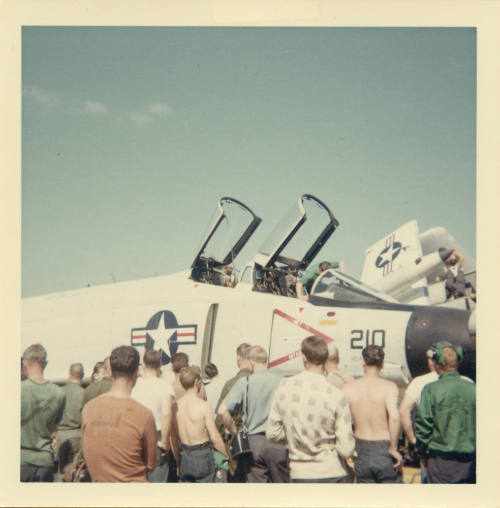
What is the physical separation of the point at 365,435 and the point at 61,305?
5640mm

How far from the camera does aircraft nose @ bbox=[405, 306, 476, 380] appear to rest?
20.8 feet

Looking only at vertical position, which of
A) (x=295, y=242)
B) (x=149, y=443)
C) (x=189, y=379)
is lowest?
(x=149, y=443)

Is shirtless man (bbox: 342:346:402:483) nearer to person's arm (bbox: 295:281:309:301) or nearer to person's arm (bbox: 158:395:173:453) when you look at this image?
person's arm (bbox: 158:395:173:453)

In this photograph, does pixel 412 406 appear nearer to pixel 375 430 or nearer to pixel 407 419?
pixel 407 419

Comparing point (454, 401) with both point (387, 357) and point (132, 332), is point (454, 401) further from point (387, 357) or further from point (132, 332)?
point (132, 332)

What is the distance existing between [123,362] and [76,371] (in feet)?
9.51

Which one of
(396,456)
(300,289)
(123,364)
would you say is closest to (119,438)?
(123,364)

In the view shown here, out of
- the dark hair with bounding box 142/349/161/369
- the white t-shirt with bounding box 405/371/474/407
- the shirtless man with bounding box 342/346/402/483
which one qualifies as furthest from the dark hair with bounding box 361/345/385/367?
the dark hair with bounding box 142/349/161/369

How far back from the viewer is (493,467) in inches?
221

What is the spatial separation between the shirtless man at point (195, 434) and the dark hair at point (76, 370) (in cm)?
202

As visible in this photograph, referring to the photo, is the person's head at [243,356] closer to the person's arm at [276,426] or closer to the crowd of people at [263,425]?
the crowd of people at [263,425]

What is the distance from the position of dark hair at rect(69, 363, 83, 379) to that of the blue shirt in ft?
7.38

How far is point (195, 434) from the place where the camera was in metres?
4.94

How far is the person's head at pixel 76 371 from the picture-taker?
6555 mm
